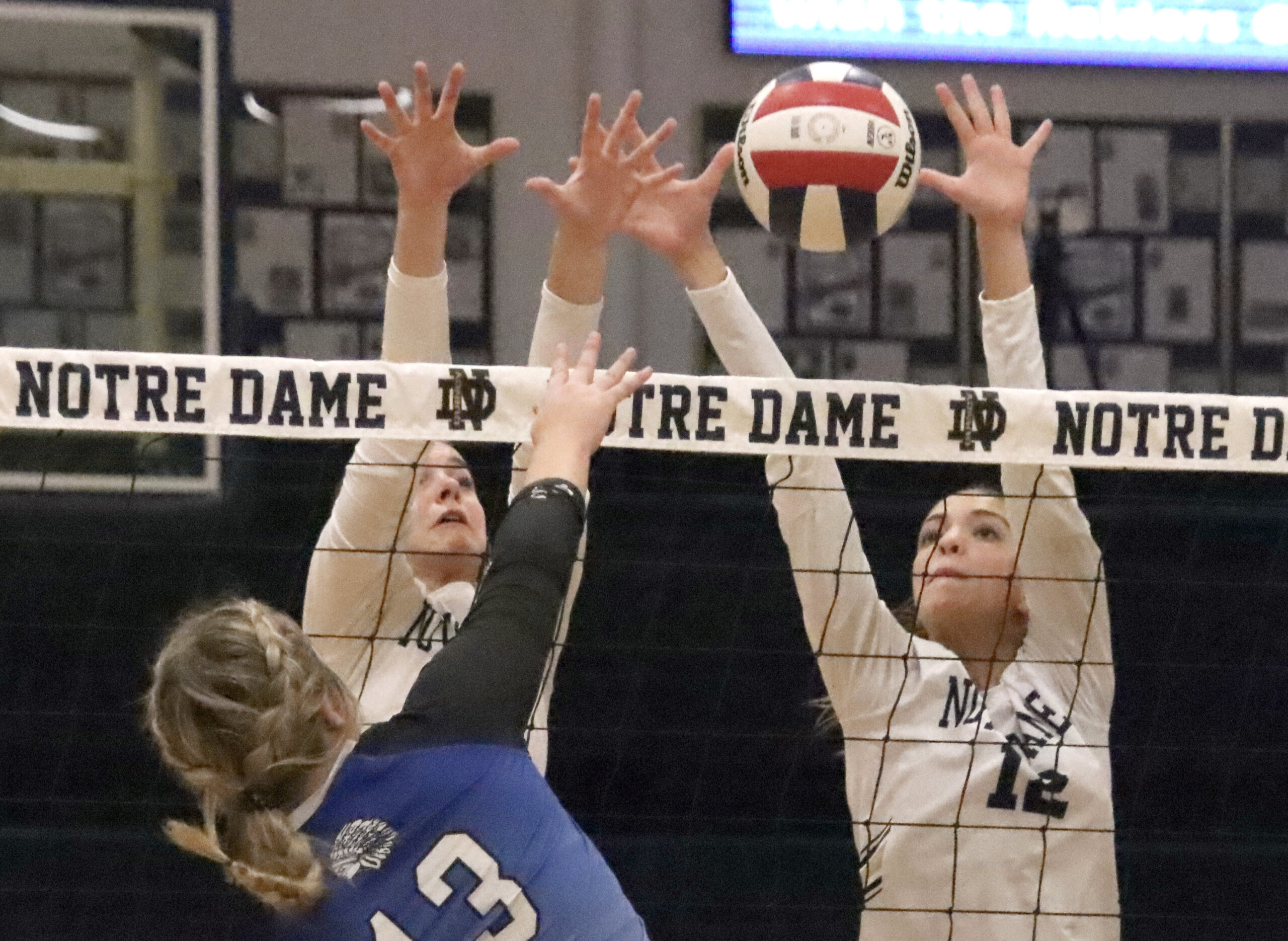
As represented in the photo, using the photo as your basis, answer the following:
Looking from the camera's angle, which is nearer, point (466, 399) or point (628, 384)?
point (628, 384)

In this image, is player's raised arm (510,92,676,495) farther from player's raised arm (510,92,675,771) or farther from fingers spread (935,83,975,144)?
fingers spread (935,83,975,144)

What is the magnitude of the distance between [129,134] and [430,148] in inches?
197

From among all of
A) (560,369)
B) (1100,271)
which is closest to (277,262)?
(1100,271)

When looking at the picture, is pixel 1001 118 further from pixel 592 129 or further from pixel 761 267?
pixel 761 267

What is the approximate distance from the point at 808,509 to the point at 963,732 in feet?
1.39

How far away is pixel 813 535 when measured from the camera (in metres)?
2.80

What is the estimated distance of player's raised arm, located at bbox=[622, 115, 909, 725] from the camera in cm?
273

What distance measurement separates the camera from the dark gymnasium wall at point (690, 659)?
6.36 metres

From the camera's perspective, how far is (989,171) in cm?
277

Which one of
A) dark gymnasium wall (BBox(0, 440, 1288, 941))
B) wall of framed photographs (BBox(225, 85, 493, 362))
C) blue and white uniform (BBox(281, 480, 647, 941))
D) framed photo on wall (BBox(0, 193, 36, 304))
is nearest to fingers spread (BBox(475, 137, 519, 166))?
blue and white uniform (BBox(281, 480, 647, 941))

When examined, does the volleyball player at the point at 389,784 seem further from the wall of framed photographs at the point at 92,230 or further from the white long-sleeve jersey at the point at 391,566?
the wall of framed photographs at the point at 92,230

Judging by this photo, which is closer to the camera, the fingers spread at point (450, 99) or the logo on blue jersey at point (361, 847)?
the logo on blue jersey at point (361, 847)

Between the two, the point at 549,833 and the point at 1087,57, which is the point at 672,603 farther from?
the point at 549,833

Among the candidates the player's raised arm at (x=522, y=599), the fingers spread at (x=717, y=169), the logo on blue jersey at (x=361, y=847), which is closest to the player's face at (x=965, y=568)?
the fingers spread at (x=717, y=169)
